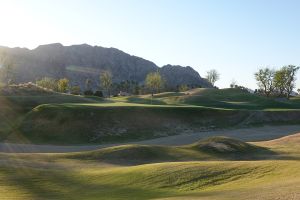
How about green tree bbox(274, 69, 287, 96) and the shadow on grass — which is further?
green tree bbox(274, 69, 287, 96)

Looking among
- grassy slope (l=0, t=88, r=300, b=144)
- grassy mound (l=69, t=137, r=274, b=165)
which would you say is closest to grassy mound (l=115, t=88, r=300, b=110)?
grassy slope (l=0, t=88, r=300, b=144)

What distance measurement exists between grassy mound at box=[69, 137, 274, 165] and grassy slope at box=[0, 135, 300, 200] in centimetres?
559

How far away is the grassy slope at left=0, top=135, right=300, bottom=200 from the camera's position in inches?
998

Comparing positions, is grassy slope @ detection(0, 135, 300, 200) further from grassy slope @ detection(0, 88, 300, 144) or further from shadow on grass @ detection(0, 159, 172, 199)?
grassy slope @ detection(0, 88, 300, 144)

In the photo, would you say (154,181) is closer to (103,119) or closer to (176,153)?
(176,153)

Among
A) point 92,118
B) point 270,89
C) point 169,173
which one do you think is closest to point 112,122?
point 92,118

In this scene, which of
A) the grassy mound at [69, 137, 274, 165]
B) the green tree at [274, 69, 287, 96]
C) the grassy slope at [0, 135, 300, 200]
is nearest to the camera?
the grassy slope at [0, 135, 300, 200]

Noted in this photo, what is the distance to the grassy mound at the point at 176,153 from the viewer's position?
4334cm

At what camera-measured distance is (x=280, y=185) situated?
23.0 metres

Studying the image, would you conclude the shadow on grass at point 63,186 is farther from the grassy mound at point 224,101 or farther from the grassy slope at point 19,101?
the grassy mound at point 224,101

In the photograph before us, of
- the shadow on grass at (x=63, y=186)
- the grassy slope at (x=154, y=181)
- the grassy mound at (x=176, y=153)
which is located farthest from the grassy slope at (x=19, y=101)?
the grassy slope at (x=154, y=181)

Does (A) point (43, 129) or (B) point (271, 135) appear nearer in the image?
(A) point (43, 129)

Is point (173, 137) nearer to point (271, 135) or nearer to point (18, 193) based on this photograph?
point (271, 135)

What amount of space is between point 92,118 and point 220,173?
1814 inches
